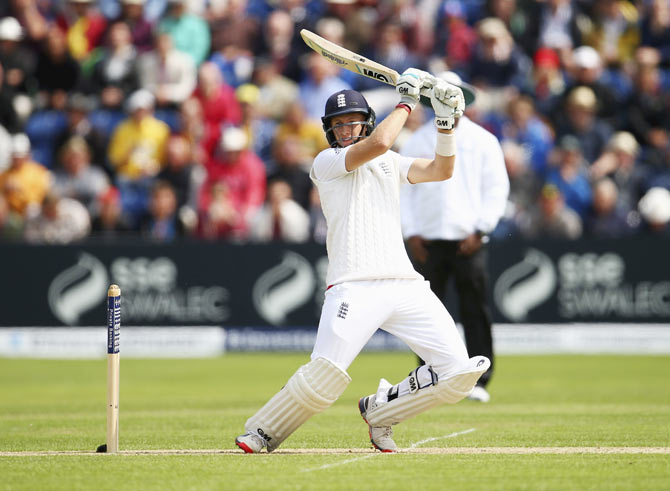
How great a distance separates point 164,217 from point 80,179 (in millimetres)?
1679

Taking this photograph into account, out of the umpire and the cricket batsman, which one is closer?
the cricket batsman

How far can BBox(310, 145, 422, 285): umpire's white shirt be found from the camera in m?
6.86

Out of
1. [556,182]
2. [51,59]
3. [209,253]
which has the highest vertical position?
[51,59]

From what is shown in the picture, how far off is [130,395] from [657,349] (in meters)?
7.32

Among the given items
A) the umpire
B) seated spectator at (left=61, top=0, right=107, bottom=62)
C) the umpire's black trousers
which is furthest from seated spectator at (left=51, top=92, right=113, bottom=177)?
the umpire's black trousers

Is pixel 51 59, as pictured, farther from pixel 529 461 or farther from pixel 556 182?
pixel 529 461

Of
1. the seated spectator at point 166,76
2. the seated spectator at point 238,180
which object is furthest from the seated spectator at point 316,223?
the seated spectator at point 166,76

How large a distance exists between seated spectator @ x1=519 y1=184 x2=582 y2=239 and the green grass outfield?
6.71 ft

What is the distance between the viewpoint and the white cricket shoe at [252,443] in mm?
6852

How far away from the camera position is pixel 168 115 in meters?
17.6

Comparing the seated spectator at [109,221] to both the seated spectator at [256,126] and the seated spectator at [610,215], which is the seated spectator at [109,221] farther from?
A: the seated spectator at [610,215]

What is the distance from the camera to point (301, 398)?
6707 millimetres

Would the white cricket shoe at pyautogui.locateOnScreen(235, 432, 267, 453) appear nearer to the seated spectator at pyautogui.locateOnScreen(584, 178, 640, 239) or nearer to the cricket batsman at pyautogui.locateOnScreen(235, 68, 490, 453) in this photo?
the cricket batsman at pyautogui.locateOnScreen(235, 68, 490, 453)

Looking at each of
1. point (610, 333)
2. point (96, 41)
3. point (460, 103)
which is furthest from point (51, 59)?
point (460, 103)
